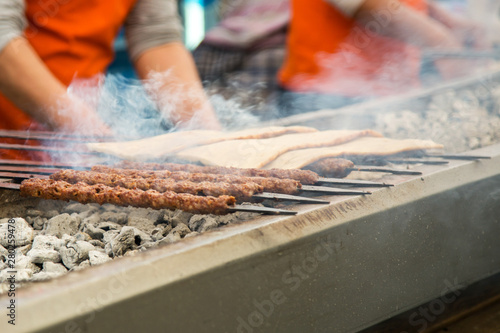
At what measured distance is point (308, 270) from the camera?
50.0 inches

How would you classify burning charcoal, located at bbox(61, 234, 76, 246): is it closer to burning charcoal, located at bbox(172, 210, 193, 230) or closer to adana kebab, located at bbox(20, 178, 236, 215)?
adana kebab, located at bbox(20, 178, 236, 215)

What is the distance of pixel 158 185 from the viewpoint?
154 centimetres

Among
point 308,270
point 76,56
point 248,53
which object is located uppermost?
point 248,53

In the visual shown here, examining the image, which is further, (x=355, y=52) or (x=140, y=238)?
(x=355, y=52)

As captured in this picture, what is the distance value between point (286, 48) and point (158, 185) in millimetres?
3288

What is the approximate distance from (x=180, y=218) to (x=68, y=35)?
179 centimetres

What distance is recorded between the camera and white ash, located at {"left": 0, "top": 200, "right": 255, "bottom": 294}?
127 cm

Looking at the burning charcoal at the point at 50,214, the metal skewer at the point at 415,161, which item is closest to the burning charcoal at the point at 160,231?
the burning charcoal at the point at 50,214

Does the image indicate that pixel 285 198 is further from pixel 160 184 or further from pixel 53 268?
pixel 53 268

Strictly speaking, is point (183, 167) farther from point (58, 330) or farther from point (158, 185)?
point (58, 330)

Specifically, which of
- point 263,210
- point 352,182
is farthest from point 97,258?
point 352,182

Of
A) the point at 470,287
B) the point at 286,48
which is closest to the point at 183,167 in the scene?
the point at 470,287

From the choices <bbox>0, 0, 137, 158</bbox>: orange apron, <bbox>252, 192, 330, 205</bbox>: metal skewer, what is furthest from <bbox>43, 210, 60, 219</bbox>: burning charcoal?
<bbox>0, 0, 137, 158</bbox>: orange apron

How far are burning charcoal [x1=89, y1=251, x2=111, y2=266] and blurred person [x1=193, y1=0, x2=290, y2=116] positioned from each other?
125 inches
